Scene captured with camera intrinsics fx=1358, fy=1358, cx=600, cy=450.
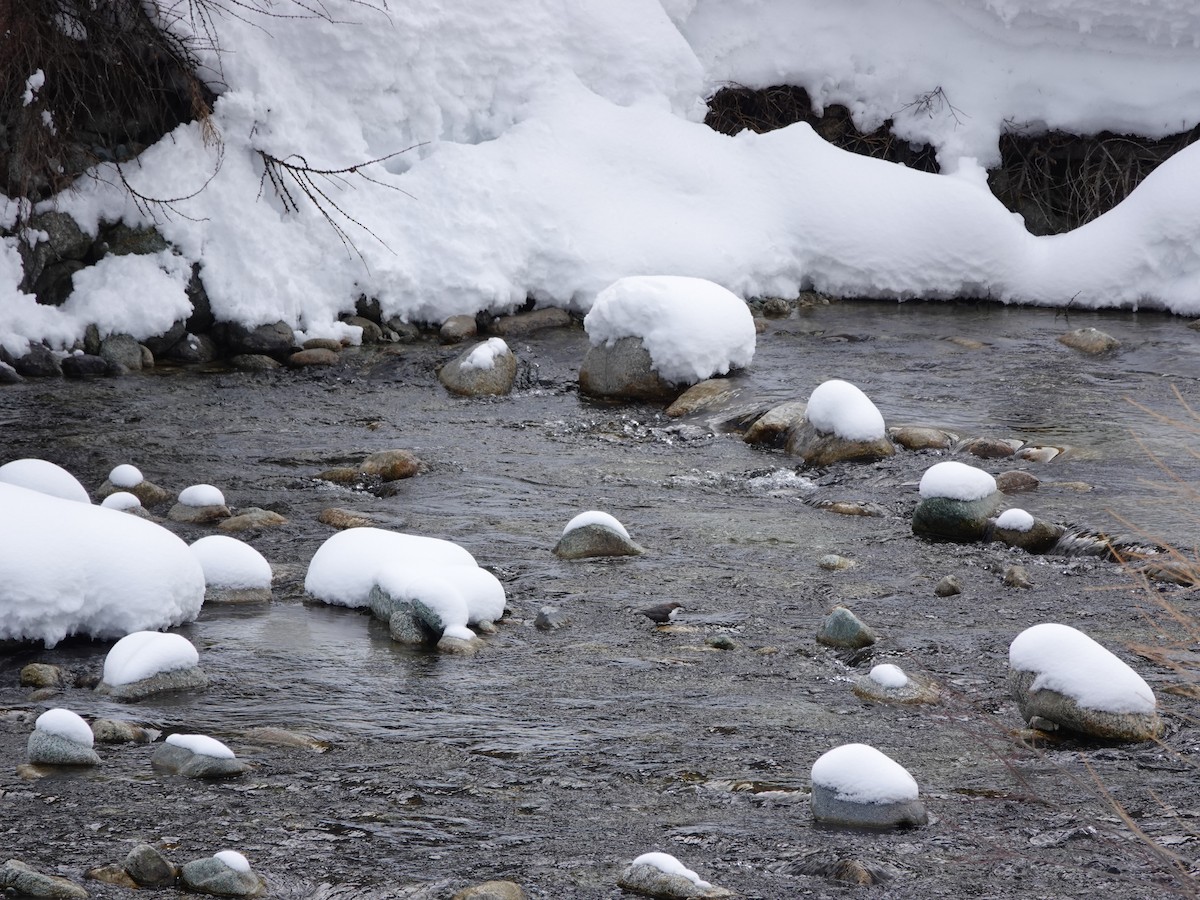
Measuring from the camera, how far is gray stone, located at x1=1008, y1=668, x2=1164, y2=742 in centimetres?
360

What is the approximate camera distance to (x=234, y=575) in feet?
15.9

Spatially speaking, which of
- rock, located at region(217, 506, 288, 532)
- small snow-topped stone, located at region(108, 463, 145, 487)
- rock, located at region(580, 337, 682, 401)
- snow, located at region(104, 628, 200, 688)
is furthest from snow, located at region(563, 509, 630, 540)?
rock, located at region(580, 337, 682, 401)

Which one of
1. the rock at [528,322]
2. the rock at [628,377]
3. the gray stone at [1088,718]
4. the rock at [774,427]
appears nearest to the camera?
the gray stone at [1088,718]

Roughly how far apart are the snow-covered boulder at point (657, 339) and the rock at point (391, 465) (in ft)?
7.03

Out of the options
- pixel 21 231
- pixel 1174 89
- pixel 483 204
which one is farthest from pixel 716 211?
pixel 21 231

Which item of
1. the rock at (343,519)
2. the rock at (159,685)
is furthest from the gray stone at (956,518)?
the rock at (159,685)

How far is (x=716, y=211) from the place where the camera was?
12023mm

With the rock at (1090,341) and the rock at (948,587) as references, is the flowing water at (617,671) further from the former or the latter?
the rock at (1090,341)

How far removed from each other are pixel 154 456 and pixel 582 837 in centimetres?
464

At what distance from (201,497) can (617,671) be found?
8.46 feet

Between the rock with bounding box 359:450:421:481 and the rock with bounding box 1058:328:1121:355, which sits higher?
the rock with bounding box 1058:328:1121:355

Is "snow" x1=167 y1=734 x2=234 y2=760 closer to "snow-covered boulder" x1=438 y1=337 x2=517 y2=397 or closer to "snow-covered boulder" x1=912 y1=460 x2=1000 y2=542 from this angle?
"snow-covered boulder" x1=912 y1=460 x2=1000 y2=542

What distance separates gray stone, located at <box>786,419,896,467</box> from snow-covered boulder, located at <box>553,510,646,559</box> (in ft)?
6.42

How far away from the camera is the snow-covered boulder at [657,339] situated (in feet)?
28.5
